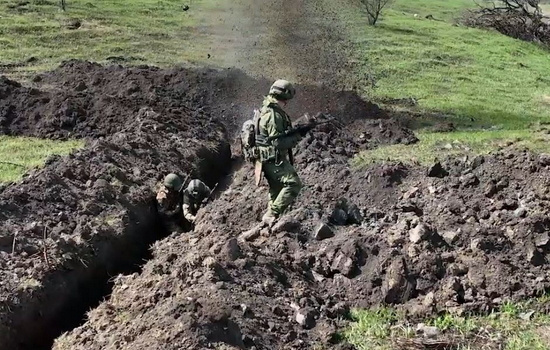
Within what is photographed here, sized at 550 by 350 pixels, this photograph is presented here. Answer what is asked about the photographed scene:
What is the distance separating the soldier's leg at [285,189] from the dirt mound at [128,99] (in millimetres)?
5884

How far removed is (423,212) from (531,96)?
1189 centimetres

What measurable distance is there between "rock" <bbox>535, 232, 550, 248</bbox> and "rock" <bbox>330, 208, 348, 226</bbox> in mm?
2298

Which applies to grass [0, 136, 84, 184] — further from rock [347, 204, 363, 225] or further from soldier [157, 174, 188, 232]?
rock [347, 204, 363, 225]

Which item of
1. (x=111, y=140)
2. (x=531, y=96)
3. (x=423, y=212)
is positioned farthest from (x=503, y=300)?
(x=531, y=96)

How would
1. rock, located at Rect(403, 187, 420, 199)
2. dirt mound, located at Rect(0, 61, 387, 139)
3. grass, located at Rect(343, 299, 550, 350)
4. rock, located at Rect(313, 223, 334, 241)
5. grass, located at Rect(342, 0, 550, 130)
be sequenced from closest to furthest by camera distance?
grass, located at Rect(343, 299, 550, 350) → rock, located at Rect(313, 223, 334, 241) → rock, located at Rect(403, 187, 420, 199) → dirt mound, located at Rect(0, 61, 387, 139) → grass, located at Rect(342, 0, 550, 130)

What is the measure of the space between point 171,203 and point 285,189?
229 cm

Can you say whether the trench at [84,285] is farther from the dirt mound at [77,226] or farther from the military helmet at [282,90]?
the military helmet at [282,90]

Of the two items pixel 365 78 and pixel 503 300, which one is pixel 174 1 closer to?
pixel 365 78

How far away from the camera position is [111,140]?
1312cm

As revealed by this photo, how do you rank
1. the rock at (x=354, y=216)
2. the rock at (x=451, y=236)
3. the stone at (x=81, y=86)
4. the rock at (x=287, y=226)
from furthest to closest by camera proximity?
the stone at (x=81, y=86)
the rock at (x=354, y=216)
the rock at (x=287, y=226)
the rock at (x=451, y=236)

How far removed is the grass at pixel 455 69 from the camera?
18.1m

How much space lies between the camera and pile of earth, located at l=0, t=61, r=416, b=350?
332 inches

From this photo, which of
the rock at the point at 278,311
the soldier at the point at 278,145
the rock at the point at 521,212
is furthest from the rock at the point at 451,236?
the soldier at the point at 278,145

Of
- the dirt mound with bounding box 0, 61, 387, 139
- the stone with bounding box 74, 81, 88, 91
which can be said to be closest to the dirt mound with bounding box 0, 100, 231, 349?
the dirt mound with bounding box 0, 61, 387, 139
